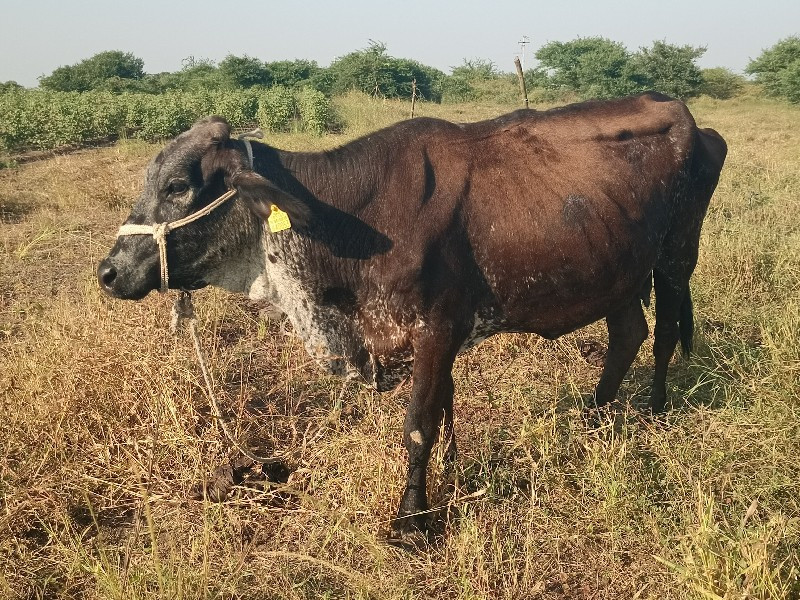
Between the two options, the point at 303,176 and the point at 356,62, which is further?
the point at 356,62

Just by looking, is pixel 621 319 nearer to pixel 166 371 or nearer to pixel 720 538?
pixel 720 538

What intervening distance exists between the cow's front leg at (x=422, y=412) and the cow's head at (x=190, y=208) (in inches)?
35.6

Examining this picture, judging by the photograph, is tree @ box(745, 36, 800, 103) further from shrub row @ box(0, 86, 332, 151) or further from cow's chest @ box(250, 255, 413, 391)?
cow's chest @ box(250, 255, 413, 391)

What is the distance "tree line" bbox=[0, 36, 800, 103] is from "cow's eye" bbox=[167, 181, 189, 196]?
30419mm

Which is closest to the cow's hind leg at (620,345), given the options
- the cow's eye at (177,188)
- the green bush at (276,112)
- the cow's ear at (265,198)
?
the cow's ear at (265,198)

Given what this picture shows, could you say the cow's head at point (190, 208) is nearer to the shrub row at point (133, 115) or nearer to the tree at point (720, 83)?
the shrub row at point (133, 115)

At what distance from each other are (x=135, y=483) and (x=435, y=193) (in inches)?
91.0

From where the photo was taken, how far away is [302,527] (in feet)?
11.3

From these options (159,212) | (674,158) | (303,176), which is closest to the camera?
(159,212)

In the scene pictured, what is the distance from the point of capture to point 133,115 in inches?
849

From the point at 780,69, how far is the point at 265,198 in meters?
36.6

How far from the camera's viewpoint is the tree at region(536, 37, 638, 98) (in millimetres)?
33500

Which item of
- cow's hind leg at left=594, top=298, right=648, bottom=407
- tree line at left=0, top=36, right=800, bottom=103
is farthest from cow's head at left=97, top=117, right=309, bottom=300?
tree line at left=0, top=36, right=800, bottom=103

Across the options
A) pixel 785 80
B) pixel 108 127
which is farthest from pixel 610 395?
pixel 785 80
